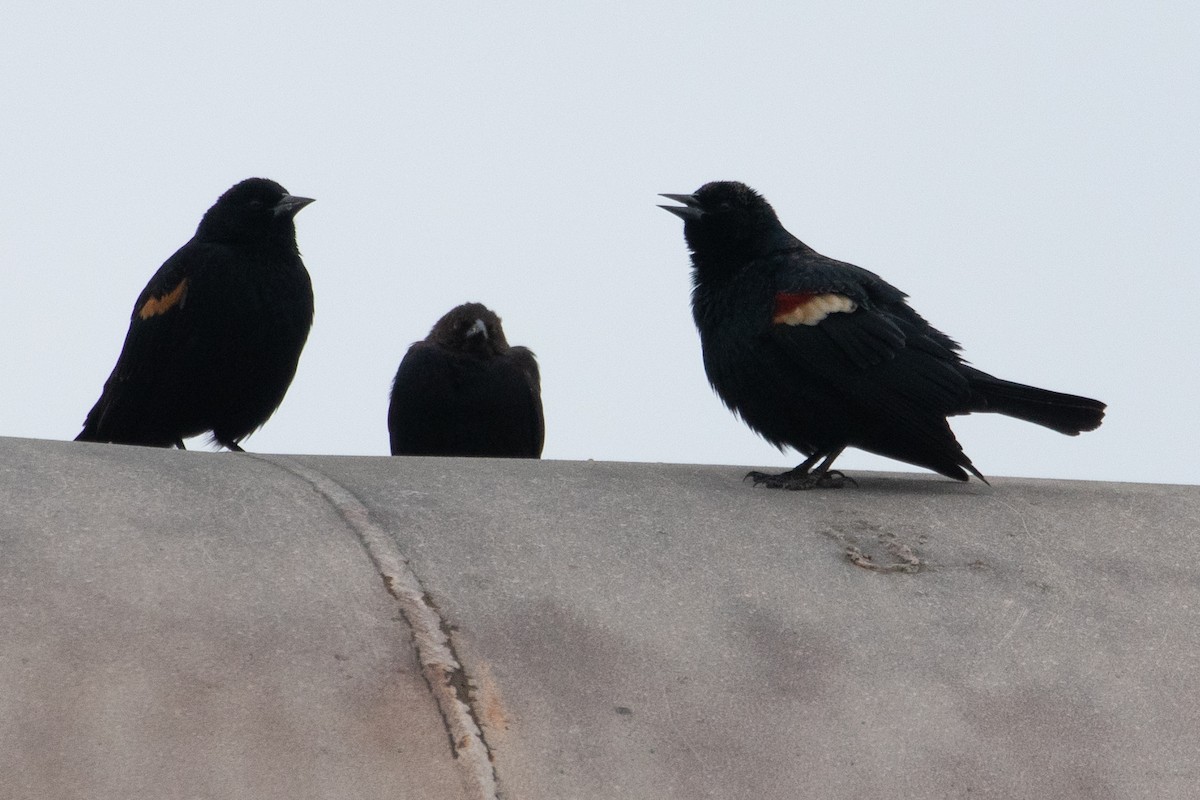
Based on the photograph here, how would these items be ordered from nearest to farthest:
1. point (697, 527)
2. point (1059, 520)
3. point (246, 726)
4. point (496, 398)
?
1. point (246, 726)
2. point (697, 527)
3. point (1059, 520)
4. point (496, 398)

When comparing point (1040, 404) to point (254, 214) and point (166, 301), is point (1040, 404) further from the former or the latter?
point (166, 301)

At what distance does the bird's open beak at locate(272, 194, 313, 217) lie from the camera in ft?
21.0

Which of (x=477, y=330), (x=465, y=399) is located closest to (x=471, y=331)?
(x=477, y=330)

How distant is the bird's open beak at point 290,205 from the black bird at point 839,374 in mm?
2080

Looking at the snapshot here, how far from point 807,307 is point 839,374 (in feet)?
0.98

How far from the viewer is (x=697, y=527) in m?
4.06

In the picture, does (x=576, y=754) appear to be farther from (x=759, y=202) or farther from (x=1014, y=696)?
(x=759, y=202)

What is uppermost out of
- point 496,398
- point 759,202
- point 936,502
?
point 759,202

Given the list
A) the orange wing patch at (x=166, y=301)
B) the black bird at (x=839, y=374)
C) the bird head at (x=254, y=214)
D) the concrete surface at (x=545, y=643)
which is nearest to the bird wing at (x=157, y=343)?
the orange wing patch at (x=166, y=301)

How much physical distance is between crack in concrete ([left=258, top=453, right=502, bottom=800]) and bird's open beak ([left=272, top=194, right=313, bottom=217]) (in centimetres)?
281

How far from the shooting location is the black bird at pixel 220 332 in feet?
20.1

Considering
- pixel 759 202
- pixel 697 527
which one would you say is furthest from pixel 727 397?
Result: pixel 697 527

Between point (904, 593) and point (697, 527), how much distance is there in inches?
25.3

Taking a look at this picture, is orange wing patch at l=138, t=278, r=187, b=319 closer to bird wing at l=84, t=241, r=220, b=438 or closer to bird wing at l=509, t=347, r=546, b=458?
bird wing at l=84, t=241, r=220, b=438
